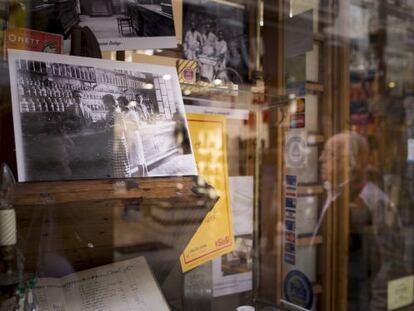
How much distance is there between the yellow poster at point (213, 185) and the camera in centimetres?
103

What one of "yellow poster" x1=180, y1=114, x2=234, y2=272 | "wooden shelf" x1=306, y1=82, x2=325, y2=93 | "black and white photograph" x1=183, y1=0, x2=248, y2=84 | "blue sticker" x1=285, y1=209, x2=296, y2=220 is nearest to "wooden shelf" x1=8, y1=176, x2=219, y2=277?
"yellow poster" x1=180, y1=114, x2=234, y2=272

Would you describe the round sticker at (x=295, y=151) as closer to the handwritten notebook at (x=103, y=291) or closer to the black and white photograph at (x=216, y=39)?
the black and white photograph at (x=216, y=39)

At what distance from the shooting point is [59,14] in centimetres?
85

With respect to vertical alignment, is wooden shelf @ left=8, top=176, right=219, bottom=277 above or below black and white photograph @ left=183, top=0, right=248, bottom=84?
Answer: below

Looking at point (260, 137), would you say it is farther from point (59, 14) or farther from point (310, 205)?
point (59, 14)

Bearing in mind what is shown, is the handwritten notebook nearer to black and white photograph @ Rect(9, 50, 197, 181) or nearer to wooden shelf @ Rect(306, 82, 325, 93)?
black and white photograph @ Rect(9, 50, 197, 181)

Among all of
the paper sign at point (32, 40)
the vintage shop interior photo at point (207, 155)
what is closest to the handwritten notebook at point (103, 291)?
the vintage shop interior photo at point (207, 155)

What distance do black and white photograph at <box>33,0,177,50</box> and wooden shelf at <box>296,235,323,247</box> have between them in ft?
2.96

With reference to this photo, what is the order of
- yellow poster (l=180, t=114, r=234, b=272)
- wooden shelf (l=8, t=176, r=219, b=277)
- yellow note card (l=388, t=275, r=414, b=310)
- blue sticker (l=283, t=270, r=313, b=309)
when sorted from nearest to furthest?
wooden shelf (l=8, t=176, r=219, b=277) < yellow poster (l=180, t=114, r=234, b=272) < blue sticker (l=283, t=270, r=313, b=309) < yellow note card (l=388, t=275, r=414, b=310)

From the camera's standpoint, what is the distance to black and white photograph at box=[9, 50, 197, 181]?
0.62 meters

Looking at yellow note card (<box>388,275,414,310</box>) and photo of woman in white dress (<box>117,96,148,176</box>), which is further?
yellow note card (<box>388,275,414,310</box>)

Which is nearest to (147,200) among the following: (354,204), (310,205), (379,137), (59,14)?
(59,14)

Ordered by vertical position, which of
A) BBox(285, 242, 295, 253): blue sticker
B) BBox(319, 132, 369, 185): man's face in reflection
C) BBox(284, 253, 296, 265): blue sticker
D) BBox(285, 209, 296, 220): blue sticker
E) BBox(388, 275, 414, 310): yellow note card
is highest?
BBox(319, 132, 369, 185): man's face in reflection

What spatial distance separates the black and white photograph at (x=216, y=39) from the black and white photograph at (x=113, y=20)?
237mm
